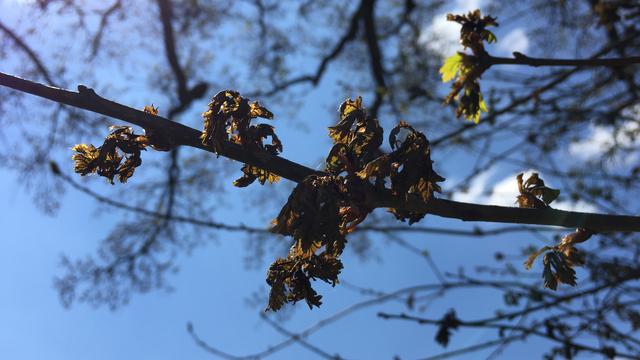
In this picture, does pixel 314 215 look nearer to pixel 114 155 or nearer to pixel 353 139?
pixel 353 139

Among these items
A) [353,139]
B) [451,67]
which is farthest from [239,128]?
[451,67]

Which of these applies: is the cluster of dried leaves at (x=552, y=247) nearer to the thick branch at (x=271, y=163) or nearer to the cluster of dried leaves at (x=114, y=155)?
the thick branch at (x=271, y=163)

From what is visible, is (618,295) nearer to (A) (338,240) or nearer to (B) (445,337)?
(B) (445,337)

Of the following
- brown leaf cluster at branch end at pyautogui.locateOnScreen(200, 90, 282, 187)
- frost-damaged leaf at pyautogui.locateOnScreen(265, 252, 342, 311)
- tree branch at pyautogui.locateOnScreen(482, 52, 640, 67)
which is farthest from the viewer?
tree branch at pyautogui.locateOnScreen(482, 52, 640, 67)

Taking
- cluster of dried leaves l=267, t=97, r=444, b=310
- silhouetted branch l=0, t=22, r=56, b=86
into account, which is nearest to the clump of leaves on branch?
cluster of dried leaves l=267, t=97, r=444, b=310

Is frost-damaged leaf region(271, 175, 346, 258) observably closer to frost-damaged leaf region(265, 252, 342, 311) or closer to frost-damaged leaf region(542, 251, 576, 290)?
frost-damaged leaf region(265, 252, 342, 311)

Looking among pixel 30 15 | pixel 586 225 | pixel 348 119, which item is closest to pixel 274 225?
pixel 348 119

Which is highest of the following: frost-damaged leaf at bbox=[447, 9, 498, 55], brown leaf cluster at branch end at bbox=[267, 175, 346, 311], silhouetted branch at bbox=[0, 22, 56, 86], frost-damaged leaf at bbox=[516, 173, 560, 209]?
silhouetted branch at bbox=[0, 22, 56, 86]
